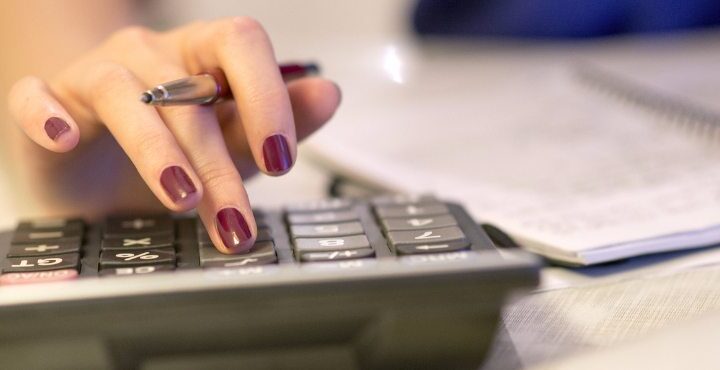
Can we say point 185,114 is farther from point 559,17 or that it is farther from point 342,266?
point 559,17

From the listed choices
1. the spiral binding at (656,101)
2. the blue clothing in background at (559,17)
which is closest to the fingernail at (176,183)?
the spiral binding at (656,101)

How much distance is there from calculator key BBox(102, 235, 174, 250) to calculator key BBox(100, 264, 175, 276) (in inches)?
0.9

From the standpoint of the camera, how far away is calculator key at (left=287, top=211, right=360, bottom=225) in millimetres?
361

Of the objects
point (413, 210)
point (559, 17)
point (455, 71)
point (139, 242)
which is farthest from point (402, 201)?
point (559, 17)

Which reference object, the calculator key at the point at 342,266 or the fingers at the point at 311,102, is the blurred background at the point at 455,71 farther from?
the calculator key at the point at 342,266

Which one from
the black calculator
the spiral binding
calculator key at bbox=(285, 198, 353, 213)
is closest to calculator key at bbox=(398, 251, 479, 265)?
the black calculator

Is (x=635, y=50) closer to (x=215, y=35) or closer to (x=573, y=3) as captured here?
(x=573, y=3)

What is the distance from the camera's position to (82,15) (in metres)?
0.61

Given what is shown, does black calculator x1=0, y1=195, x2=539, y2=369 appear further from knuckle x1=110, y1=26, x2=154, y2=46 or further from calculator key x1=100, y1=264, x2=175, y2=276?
knuckle x1=110, y1=26, x2=154, y2=46

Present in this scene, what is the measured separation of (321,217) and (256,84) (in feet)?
0.21

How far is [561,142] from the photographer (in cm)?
58

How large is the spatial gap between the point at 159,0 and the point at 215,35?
0.44 metres

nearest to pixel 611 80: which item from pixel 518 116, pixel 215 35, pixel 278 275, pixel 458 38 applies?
pixel 518 116

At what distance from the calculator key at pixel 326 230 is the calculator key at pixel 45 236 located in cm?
9
